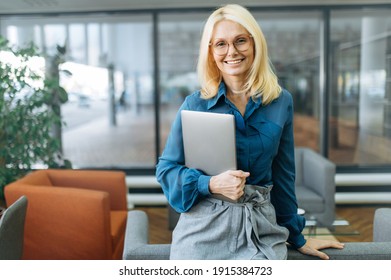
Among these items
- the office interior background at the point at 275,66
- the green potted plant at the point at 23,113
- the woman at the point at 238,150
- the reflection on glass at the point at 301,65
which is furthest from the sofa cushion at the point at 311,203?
the woman at the point at 238,150

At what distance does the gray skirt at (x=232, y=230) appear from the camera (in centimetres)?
68

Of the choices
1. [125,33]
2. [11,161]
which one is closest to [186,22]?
[125,33]

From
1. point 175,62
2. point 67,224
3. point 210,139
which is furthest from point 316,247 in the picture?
point 175,62

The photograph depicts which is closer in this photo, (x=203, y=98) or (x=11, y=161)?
(x=203, y=98)

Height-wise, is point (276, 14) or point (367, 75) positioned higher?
point (276, 14)

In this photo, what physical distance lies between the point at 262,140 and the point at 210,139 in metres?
0.09

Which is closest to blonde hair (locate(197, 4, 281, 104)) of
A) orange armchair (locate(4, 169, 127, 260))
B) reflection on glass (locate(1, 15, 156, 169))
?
orange armchair (locate(4, 169, 127, 260))

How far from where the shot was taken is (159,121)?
269cm

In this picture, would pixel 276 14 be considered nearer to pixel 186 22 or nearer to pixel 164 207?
pixel 186 22

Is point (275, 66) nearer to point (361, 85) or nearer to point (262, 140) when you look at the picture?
point (361, 85)

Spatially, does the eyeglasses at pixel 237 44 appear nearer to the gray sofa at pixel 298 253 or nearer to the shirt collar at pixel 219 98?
the shirt collar at pixel 219 98

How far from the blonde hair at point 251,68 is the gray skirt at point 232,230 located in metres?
0.15

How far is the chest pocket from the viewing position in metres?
0.68
